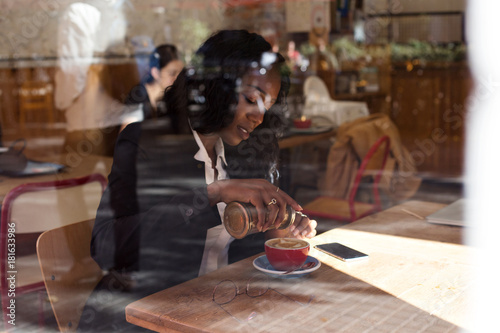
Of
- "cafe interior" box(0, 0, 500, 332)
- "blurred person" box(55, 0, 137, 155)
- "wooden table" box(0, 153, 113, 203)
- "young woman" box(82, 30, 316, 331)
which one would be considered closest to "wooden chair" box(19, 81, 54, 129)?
"cafe interior" box(0, 0, 500, 332)

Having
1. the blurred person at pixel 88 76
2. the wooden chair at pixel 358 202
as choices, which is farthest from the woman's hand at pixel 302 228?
the blurred person at pixel 88 76

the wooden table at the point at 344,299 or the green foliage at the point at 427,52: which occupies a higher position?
the green foliage at the point at 427,52

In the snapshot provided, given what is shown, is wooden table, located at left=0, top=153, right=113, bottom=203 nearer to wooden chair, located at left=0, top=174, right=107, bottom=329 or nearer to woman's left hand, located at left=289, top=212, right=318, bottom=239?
wooden chair, located at left=0, top=174, right=107, bottom=329

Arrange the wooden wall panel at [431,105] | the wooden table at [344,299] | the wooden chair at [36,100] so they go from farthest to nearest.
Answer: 1. the wooden wall panel at [431,105]
2. the wooden chair at [36,100]
3. the wooden table at [344,299]

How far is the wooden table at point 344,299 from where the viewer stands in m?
0.85

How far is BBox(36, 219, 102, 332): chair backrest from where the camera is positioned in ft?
4.05

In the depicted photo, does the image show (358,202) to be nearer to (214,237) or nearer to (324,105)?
(214,237)

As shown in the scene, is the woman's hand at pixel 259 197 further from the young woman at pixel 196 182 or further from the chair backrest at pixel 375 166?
the chair backrest at pixel 375 166

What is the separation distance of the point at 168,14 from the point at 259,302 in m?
6.05

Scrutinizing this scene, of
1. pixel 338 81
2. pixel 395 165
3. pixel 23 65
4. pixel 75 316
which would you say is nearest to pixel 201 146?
pixel 75 316

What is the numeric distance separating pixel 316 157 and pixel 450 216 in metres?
2.99

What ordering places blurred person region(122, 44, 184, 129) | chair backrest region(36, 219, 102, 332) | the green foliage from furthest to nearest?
1. the green foliage
2. blurred person region(122, 44, 184, 129)
3. chair backrest region(36, 219, 102, 332)

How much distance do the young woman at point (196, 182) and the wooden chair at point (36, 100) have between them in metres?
4.88

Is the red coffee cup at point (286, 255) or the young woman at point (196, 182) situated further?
the young woman at point (196, 182)
